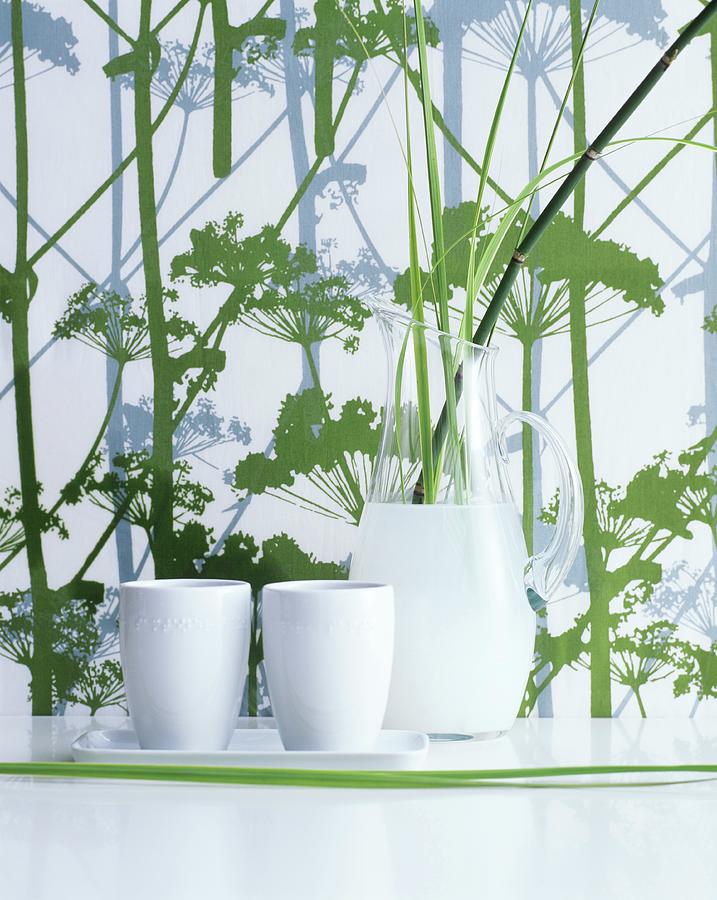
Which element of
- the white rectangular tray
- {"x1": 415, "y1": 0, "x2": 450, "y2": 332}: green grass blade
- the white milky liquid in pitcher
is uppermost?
{"x1": 415, "y1": 0, "x2": 450, "y2": 332}: green grass blade

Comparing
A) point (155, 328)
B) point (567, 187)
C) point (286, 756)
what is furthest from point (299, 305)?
point (286, 756)

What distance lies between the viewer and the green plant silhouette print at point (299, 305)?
0.88m

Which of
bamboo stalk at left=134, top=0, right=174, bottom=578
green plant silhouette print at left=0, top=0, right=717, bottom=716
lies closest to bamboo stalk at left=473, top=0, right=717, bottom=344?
green plant silhouette print at left=0, top=0, right=717, bottom=716

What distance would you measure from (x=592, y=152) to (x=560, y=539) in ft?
0.97

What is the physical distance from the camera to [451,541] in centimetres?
73

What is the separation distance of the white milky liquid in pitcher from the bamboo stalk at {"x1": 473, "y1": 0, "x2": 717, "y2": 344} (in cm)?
16

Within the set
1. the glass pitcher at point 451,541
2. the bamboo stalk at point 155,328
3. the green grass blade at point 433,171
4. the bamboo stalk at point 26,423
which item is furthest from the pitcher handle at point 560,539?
the bamboo stalk at point 26,423

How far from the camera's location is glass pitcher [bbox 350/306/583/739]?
724 millimetres

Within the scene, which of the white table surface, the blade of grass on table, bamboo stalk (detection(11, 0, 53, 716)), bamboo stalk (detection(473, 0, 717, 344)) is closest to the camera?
the white table surface

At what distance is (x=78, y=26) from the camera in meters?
0.90

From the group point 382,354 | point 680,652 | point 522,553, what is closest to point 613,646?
point 680,652

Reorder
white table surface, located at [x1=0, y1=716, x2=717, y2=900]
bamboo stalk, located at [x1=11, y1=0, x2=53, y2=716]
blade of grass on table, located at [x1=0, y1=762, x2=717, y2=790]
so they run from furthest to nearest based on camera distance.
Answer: bamboo stalk, located at [x1=11, y1=0, x2=53, y2=716], blade of grass on table, located at [x1=0, y1=762, x2=717, y2=790], white table surface, located at [x1=0, y1=716, x2=717, y2=900]

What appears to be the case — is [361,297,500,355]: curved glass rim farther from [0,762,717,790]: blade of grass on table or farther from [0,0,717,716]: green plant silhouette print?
[0,762,717,790]: blade of grass on table

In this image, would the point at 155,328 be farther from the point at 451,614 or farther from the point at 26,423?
the point at 451,614
